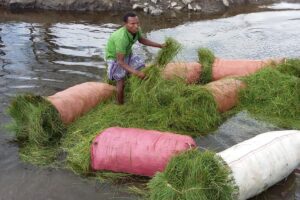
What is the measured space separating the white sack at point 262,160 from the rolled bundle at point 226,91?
5.17 ft

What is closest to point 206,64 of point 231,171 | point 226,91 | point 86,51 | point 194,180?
point 226,91

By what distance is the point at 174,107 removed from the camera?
6.37 m

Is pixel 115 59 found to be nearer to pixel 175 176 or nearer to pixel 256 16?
Result: pixel 175 176

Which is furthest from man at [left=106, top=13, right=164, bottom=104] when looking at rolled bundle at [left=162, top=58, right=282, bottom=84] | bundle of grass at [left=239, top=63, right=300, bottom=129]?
bundle of grass at [left=239, top=63, right=300, bottom=129]

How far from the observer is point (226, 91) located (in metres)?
6.90

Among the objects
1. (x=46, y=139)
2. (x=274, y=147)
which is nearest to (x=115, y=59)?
(x=46, y=139)

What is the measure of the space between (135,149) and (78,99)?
182cm

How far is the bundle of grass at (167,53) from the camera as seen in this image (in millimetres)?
6625

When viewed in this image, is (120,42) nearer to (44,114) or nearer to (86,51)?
(44,114)

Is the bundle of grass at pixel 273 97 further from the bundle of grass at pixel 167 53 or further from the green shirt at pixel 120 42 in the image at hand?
the green shirt at pixel 120 42

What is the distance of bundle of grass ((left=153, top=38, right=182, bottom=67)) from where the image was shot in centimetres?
662

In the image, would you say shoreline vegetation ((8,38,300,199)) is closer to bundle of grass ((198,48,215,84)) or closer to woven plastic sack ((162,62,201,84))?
woven plastic sack ((162,62,201,84))

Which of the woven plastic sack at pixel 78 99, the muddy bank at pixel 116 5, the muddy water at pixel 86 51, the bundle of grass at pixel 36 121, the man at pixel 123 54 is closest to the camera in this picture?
the muddy water at pixel 86 51

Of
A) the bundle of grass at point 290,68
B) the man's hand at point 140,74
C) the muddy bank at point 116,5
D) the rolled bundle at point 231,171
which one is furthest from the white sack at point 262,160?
the muddy bank at point 116,5
